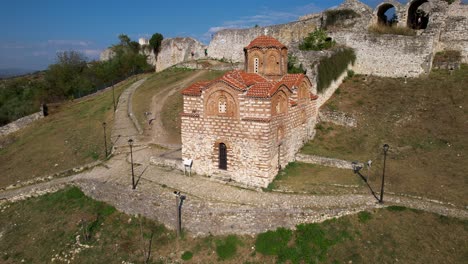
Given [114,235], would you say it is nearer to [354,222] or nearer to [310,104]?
[354,222]

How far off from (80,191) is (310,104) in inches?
562

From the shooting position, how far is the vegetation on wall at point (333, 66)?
24739 mm

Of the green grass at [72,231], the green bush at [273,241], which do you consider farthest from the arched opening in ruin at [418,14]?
the green grass at [72,231]

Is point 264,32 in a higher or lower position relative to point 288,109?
higher

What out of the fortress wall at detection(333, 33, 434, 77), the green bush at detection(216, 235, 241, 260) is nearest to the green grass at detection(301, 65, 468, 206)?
the fortress wall at detection(333, 33, 434, 77)

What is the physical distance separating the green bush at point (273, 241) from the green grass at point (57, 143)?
13.3 meters

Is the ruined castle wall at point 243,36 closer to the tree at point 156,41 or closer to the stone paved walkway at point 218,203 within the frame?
the tree at point 156,41

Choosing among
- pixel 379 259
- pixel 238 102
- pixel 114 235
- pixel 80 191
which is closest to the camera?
pixel 379 259

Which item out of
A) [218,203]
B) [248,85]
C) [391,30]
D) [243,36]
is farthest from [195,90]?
[243,36]

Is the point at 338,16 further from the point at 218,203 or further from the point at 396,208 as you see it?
the point at 218,203

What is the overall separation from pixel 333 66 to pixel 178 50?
99.3ft

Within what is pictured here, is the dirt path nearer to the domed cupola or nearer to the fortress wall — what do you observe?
the domed cupola

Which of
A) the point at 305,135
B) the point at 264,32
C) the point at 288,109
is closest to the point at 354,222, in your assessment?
the point at 288,109

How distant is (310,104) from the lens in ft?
69.0
